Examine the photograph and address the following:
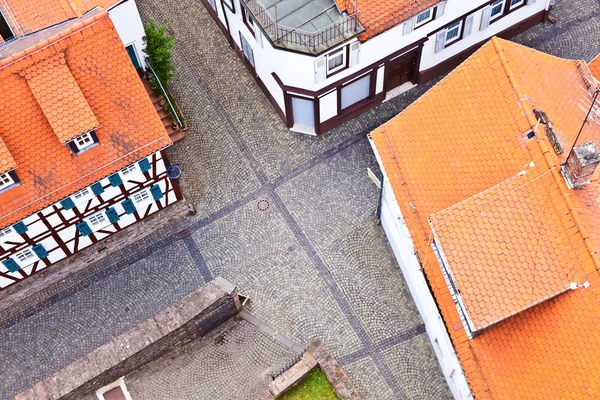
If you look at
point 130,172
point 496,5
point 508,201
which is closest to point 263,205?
point 130,172

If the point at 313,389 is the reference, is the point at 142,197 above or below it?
above

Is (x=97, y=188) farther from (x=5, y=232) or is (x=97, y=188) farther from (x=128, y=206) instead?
(x=5, y=232)

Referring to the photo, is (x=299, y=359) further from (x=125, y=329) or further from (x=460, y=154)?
(x=460, y=154)

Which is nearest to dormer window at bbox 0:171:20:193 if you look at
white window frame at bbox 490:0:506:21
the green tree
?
the green tree

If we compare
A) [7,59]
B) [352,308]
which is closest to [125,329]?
[352,308]

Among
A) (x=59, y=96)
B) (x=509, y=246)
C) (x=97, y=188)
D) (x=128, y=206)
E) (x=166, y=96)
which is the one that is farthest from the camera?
(x=166, y=96)

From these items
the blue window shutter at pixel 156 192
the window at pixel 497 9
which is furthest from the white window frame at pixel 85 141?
the window at pixel 497 9
